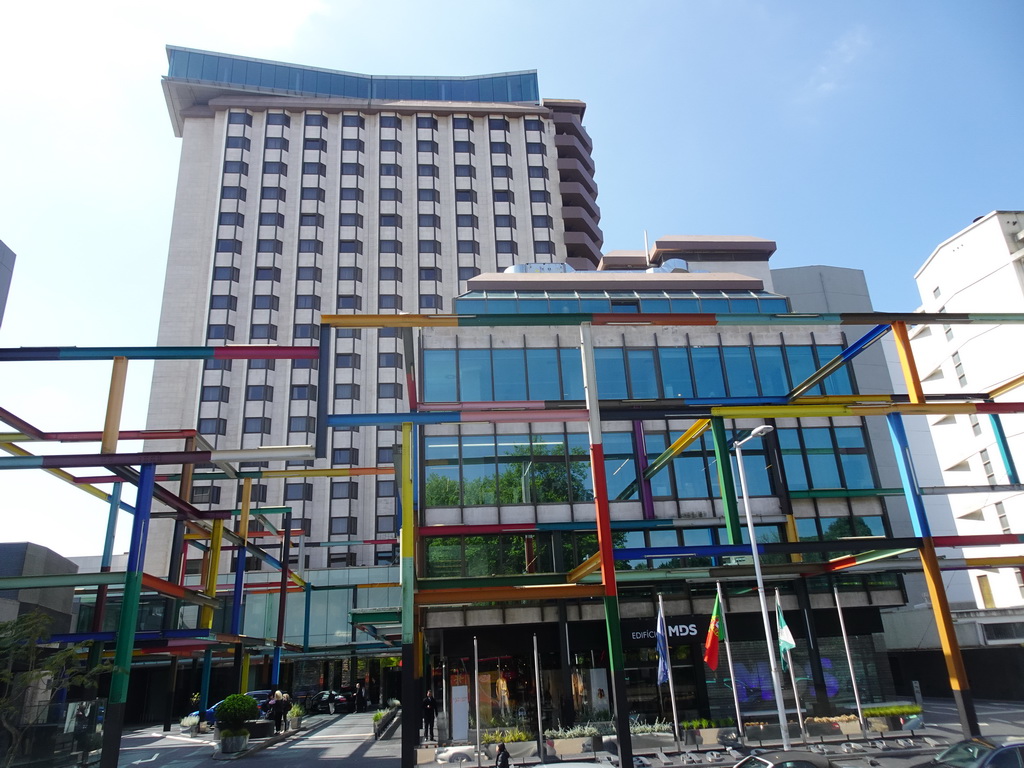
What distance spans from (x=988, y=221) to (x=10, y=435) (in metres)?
62.8

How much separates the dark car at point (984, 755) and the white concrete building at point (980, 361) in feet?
130

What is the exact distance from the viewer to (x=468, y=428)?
33031 millimetres

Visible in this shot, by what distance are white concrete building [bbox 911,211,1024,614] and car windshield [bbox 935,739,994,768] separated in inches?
1561

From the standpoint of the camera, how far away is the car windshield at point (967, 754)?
13.9m

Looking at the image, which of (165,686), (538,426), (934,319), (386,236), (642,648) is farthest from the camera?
(386,236)

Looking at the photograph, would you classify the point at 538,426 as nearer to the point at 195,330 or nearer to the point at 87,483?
the point at 87,483

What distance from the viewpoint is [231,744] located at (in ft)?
82.9

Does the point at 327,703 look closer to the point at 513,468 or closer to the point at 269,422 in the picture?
the point at 513,468

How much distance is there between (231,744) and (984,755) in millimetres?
23038

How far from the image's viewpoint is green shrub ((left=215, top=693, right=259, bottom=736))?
84.1ft

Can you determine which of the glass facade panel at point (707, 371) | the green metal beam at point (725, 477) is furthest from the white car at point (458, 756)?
the glass facade panel at point (707, 371)

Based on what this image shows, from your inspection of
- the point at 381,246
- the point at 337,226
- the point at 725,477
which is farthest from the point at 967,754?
the point at 337,226

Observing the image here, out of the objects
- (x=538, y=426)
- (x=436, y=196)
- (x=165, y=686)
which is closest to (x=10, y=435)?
(x=538, y=426)

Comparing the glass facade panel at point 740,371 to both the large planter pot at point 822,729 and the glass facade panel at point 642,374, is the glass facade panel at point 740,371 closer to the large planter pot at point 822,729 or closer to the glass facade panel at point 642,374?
the glass facade panel at point 642,374
